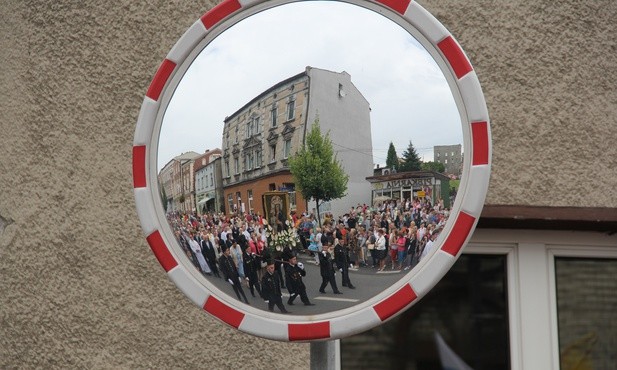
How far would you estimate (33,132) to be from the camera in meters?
2.50

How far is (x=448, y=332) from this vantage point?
2672 mm

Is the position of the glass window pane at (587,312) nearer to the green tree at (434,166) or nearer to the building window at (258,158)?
the green tree at (434,166)

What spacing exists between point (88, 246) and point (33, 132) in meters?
0.49

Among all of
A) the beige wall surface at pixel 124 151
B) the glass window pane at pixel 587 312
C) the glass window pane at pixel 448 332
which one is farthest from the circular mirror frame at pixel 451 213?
the glass window pane at pixel 587 312

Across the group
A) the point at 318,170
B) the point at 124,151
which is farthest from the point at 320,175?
the point at 124,151

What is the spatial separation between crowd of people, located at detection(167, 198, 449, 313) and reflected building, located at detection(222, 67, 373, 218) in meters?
0.03

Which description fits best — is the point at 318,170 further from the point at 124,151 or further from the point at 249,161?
the point at 124,151

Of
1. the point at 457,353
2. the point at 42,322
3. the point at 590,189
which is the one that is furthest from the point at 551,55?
the point at 42,322

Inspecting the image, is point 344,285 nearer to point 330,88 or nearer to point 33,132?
point 330,88

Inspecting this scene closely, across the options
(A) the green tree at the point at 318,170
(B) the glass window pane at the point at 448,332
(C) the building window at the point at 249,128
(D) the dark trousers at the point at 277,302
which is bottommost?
(B) the glass window pane at the point at 448,332

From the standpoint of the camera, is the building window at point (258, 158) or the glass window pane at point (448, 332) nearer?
the building window at point (258, 158)

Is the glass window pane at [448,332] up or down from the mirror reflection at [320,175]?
down

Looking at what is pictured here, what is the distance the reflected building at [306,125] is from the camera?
1060mm

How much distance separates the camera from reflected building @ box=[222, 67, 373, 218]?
1.06m
